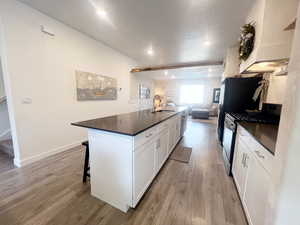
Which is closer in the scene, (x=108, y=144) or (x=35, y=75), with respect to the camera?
(x=108, y=144)

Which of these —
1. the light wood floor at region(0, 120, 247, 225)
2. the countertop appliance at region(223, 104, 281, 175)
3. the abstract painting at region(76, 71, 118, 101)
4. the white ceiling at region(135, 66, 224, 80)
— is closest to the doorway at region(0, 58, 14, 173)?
the light wood floor at region(0, 120, 247, 225)

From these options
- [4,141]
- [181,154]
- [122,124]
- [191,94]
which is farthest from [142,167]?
[191,94]

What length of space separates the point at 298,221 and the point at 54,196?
2.30 m

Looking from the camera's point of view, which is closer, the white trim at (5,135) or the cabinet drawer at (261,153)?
the cabinet drawer at (261,153)

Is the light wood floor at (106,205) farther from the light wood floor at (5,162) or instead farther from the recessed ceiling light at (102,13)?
the recessed ceiling light at (102,13)

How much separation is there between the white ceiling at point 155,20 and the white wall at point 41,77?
1.08 feet

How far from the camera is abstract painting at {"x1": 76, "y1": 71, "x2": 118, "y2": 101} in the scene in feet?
10.7

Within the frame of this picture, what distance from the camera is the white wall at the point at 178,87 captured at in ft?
30.4

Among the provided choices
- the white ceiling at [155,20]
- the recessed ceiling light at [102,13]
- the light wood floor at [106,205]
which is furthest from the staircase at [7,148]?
the recessed ceiling light at [102,13]

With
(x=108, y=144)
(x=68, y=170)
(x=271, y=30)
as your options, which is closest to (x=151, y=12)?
(x=271, y=30)

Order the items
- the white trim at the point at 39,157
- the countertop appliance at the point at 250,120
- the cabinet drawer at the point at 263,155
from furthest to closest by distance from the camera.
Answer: the white trim at the point at 39,157, the countertop appliance at the point at 250,120, the cabinet drawer at the point at 263,155

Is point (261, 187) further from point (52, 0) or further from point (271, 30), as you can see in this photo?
point (52, 0)

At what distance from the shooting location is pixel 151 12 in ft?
7.92

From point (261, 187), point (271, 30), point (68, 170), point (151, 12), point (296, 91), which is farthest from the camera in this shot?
point (151, 12)
